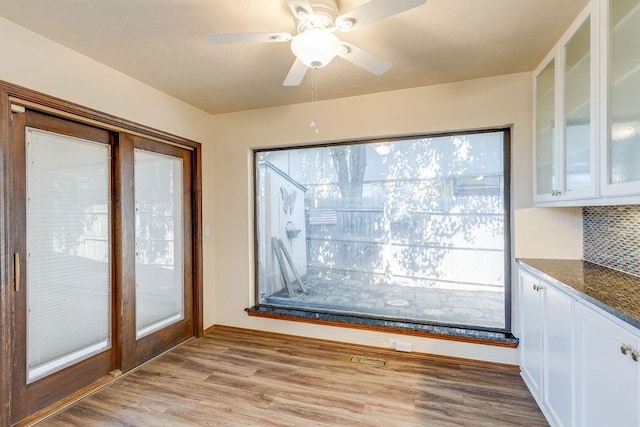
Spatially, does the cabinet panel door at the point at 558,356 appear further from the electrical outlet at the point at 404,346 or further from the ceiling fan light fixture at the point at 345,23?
the ceiling fan light fixture at the point at 345,23

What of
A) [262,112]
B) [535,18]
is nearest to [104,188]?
[262,112]

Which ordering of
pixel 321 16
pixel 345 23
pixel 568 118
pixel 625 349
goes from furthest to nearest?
1. pixel 568 118
2. pixel 321 16
3. pixel 345 23
4. pixel 625 349

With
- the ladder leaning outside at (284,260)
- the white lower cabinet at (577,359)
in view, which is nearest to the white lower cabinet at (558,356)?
the white lower cabinet at (577,359)

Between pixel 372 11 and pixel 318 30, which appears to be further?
pixel 318 30

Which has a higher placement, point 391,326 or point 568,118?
point 568,118

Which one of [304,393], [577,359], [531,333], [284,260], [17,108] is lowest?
[304,393]

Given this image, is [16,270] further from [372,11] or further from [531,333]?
[531,333]

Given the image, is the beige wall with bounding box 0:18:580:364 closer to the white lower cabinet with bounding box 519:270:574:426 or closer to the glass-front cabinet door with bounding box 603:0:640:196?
the white lower cabinet with bounding box 519:270:574:426

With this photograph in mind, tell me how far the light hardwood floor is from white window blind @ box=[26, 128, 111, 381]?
43 cm

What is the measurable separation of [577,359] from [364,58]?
1.92 metres

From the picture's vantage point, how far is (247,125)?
3.37m

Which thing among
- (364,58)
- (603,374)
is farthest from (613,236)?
(364,58)

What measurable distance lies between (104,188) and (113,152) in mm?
312

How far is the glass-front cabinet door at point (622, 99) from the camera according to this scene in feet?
4.40
